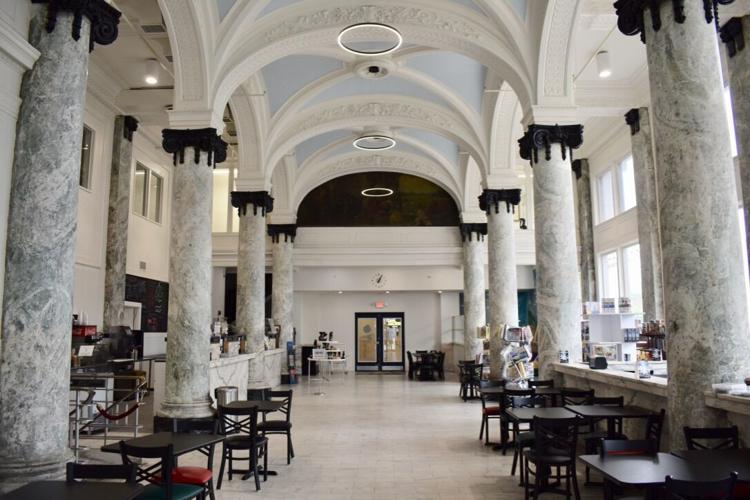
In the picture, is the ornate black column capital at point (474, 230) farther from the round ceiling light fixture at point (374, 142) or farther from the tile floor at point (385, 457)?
the tile floor at point (385, 457)

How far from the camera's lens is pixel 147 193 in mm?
16500

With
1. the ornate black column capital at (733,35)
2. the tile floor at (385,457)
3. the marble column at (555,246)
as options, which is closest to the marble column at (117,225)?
the tile floor at (385,457)

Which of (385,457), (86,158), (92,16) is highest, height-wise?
(86,158)

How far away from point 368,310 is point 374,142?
7731 millimetres

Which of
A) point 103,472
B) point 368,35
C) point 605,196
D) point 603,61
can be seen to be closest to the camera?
point 103,472

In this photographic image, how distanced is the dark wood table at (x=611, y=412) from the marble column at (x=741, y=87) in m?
2.96

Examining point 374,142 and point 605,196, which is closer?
point 374,142

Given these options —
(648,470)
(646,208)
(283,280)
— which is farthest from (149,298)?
(648,470)

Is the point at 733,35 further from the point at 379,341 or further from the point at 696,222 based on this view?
the point at 379,341

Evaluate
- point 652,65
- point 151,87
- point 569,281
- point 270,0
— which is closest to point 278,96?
point 151,87

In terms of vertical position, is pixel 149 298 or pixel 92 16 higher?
pixel 92 16

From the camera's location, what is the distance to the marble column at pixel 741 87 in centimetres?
715

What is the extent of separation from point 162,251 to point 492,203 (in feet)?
32.3

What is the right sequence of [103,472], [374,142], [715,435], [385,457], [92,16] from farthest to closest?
[374,142] → [385,457] → [92,16] → [715,435] → [103,472]
